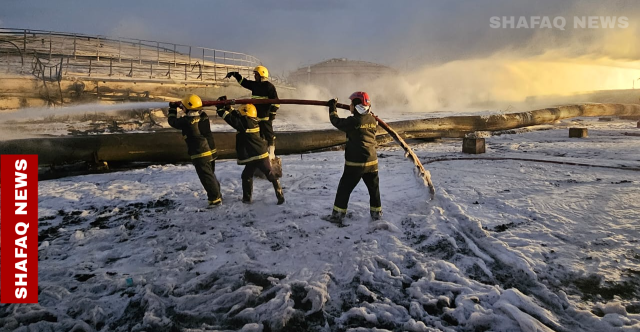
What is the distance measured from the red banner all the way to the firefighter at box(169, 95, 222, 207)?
5.94 feet

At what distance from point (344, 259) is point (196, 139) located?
2889 mm

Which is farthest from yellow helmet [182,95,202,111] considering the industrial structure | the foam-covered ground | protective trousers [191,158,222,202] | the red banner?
the industrial structure

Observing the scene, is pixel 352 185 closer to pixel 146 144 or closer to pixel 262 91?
pixel 262 91

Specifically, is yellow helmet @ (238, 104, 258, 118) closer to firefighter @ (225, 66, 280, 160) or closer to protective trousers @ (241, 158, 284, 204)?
protective trousers @ (241, 158, 284, 204)

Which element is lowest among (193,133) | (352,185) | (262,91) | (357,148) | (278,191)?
(278,191)

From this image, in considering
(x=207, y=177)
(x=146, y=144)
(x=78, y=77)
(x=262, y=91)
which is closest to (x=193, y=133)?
(x=207, y=177)

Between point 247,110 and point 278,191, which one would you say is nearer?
point 247,110

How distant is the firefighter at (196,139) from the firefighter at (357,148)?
1962 mm

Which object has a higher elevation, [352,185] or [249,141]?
[249,141]

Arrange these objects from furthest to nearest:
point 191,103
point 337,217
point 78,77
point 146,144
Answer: point 78,77
point 146,144
point 191,103
point 337,217

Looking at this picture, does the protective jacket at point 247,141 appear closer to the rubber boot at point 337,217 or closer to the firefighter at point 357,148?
the firefighter at point 357,148

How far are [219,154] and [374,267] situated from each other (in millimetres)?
5839

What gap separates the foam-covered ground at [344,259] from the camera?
2529 mm

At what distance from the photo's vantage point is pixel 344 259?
11.2 feet
